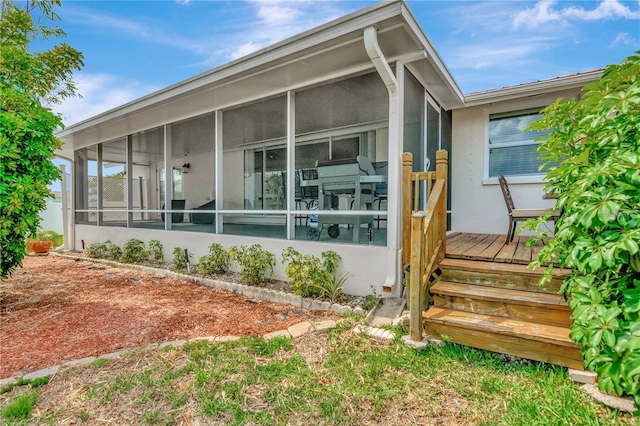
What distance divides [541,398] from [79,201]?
10609 mm

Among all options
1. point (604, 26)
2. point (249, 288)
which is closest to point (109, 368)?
point (249, 288)

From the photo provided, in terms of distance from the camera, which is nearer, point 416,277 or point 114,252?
point 416,277

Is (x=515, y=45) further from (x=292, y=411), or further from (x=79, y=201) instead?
(x=79, y=201)

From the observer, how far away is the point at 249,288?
4406 mm

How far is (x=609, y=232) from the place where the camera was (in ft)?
5.52

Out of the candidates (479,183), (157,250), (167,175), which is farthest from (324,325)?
(167,175)

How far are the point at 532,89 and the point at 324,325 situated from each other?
15.0 feet

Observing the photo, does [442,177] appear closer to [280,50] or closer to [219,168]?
[280,50]

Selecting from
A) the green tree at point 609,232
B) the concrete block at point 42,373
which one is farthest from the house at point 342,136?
the concrete block at point 42,373

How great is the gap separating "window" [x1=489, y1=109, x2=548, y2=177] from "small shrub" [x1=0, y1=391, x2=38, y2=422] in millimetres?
6242

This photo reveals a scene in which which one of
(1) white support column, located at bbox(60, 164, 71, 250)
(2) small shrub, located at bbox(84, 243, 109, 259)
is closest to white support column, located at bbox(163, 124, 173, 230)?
(2) small shrub, located at bbox(84, 243, 109, 259)

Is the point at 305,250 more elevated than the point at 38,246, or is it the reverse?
the point at 305,250

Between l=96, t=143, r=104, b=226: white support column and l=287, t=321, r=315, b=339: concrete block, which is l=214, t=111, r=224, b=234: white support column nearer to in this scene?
l=287, t=321, r=315, b=339: concrete block

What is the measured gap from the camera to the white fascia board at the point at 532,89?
4320 mm
